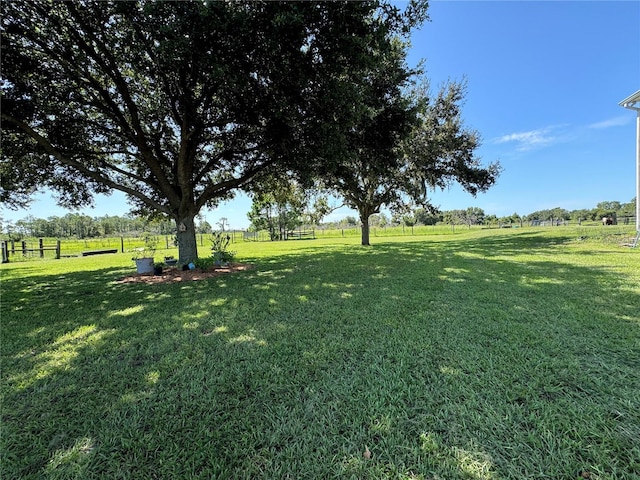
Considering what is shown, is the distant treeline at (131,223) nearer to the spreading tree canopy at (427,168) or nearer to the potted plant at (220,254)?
the spreading tree canopy at (427,168)

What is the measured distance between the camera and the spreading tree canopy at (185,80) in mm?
4768

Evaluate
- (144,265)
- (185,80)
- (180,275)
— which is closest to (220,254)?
(180,275)

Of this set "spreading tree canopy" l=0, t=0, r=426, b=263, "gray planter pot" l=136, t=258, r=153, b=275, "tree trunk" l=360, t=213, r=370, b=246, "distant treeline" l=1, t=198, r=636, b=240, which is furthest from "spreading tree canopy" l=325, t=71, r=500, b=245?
"distant treeline" l=1, t=198, r=636, b=240

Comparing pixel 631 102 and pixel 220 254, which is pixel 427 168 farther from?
pixel 220 254

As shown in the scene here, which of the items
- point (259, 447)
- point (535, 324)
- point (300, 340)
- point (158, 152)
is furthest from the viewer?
point (158, 152)

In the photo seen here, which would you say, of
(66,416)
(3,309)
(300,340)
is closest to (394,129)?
(300,340)

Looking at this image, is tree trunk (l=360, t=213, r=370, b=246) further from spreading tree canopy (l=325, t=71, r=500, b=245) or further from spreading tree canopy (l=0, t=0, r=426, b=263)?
spreading tree canopy (l=0, t=0, r=426, b=263)

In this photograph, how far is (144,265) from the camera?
24.7 ft

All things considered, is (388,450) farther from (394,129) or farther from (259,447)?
(394,129)

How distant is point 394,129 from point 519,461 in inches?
304

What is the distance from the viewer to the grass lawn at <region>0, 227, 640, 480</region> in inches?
54.8

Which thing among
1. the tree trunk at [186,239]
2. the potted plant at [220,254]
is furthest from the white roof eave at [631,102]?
the tree trunk at [186,239]

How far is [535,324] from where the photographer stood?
3010mm

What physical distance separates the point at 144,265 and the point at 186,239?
4.11ft
